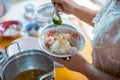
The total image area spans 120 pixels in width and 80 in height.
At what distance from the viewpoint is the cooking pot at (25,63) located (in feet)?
2.82

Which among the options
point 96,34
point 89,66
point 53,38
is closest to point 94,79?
point 89,66

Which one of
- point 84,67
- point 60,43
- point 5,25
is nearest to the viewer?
point 84,67

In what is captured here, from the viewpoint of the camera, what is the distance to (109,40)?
73 centimetres

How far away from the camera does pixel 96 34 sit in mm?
781

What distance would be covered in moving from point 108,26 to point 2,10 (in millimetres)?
755

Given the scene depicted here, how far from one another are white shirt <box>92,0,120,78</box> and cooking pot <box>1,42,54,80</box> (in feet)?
0.60

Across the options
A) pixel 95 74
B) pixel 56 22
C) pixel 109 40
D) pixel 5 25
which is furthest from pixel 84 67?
pixel 5 25

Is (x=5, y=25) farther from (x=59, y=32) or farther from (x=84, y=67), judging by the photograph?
(x=84, y=67)

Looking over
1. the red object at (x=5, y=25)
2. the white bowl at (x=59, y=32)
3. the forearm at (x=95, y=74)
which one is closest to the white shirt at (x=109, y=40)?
the forearm at (x=95, y=74)

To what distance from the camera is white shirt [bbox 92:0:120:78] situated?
0.72 m

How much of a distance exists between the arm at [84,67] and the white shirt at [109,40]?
0.02m

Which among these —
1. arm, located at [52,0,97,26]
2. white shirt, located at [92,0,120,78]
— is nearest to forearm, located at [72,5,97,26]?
arm, located at [52,0,97,26]

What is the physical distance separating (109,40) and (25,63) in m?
0.35

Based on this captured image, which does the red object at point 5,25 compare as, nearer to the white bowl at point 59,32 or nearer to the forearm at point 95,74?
the white bowl at point 59,32
